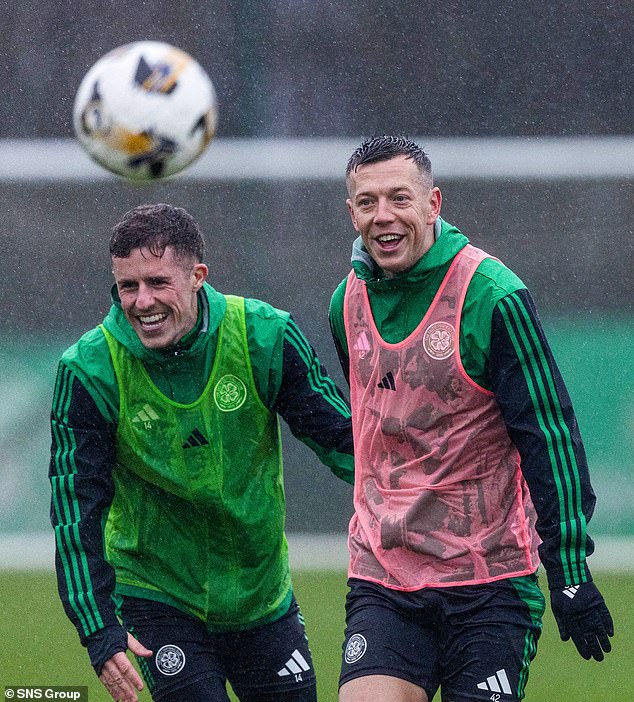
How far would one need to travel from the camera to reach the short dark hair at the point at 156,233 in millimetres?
3379

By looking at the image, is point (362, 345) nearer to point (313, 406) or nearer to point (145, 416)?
point (313, 406)

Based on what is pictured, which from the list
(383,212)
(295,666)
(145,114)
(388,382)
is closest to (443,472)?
(388,382)

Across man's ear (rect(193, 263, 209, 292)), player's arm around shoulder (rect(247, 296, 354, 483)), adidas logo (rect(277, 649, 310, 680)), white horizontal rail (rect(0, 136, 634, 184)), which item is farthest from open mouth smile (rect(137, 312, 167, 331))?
white horizontal rail (rect(0, 136, 634, 184))

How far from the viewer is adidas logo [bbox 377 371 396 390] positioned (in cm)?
326

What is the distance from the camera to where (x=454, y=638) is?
3.17m

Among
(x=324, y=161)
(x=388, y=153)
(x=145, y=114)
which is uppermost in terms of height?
(x=324, y=161)

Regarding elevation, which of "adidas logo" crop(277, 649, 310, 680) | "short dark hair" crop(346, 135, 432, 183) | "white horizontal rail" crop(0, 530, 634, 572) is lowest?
"adidas logo" crop(277, 649, 310, 680)

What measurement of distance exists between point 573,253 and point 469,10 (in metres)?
2.05

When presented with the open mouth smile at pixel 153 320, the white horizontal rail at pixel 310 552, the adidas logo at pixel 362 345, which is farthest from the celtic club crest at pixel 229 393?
the white horizontal rail at pixel 310 552

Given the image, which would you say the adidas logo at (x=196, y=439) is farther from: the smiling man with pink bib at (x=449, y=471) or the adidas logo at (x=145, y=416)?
the smiling man with pink bib at (x=449, y=471)

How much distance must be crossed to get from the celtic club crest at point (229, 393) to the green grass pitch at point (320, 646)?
7.18ft

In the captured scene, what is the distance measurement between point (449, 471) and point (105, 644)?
3.21 feet

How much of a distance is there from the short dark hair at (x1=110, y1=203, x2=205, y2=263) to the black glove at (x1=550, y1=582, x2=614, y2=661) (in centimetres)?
133

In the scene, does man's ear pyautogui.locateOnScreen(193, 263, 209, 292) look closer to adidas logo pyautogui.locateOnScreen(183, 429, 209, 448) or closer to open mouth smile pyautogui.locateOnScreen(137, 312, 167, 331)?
open mouth smile pyautogui.locateOnScreen(137, 312, 167, 331)
